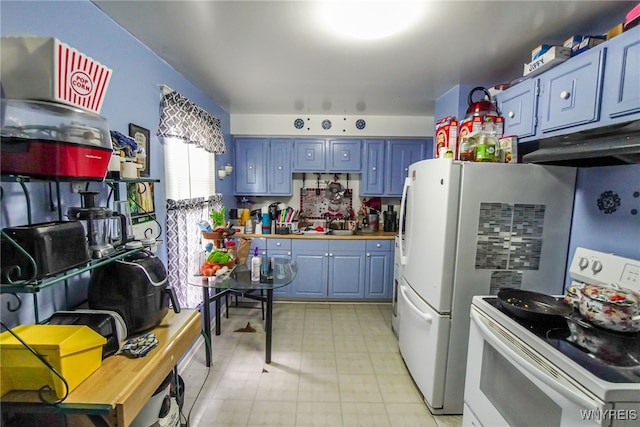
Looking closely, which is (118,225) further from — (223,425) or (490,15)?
(490,15)

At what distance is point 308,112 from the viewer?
→ 339cm

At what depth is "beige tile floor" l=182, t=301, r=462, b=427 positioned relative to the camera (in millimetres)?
1749

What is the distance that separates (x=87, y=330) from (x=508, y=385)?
162 centimetres

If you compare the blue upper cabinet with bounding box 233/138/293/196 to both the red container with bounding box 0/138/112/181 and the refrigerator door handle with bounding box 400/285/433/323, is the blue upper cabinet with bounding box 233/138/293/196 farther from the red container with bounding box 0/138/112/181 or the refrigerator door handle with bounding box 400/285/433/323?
the red container with bounding box 0/138/112/181

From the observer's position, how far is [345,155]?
3588 mm

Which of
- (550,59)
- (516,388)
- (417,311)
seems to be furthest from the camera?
(417,311)

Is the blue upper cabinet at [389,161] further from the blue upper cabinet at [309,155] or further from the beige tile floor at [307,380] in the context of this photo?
the beige tile floor at [307,380]

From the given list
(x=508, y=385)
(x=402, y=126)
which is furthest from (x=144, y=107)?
(x=402, y=126)

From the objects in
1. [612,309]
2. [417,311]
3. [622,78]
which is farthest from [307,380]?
[622,78]

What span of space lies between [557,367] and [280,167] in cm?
324

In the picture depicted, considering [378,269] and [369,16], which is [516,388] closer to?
[369,16]

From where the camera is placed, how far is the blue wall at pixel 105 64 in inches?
38.9

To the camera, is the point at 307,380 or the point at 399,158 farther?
the point at 399,158

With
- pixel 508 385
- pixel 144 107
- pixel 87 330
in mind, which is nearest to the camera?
pixel 87 330
